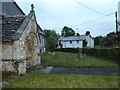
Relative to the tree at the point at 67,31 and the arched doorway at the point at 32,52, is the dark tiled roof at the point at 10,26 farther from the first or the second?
the tree at the point at 67,31

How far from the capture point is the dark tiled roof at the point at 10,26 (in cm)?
1263

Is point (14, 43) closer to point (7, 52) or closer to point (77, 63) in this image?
point (7, 52)

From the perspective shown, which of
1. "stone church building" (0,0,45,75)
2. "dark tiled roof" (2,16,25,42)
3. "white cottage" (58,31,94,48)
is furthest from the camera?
"white cottage" (58,31,94,48)

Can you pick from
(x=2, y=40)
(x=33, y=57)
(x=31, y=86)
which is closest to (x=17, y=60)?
(x=2, y=40)

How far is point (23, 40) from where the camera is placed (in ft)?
45.0

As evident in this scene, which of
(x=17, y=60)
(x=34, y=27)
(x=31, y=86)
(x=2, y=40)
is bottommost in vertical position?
(x=31, y=86)

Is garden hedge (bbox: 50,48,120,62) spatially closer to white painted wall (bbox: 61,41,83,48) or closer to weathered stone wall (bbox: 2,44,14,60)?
weathered stone wall (bbox: 2,44,14,60)

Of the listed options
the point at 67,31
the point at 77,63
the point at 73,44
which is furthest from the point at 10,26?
the point at 67,31

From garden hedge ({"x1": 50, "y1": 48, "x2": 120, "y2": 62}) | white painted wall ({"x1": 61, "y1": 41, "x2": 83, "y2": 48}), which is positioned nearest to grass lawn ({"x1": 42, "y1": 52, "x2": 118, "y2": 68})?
garden hedge ({"x1": 50, "y1": 48, "x2": 120, "y2": 62})

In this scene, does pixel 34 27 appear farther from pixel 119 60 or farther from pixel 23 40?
pixel 119 60

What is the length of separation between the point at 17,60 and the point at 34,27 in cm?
530

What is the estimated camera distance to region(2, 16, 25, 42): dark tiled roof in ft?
41.4

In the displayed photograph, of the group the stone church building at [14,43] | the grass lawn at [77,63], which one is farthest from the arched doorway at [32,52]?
the grass lawn at [77,63]

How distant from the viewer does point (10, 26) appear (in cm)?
1359
